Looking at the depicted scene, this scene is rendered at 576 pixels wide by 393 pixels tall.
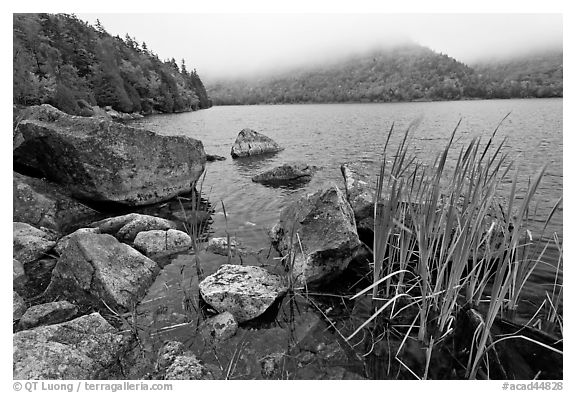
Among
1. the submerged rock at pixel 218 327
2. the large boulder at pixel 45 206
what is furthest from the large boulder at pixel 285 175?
the submerged rock at pixel 218 327

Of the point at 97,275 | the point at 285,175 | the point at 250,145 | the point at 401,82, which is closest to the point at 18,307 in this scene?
the point at 97,275

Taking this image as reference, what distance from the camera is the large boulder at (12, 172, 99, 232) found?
8.95 meters

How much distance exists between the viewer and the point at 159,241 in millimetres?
7609

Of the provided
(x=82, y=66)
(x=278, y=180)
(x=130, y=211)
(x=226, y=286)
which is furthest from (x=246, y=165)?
(x=82, y=66)

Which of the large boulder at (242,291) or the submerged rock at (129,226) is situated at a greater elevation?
the submerged rock at (129,226)

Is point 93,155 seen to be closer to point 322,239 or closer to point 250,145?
point 322,239

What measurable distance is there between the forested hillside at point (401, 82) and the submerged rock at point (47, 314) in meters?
81.1

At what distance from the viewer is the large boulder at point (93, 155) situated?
384 inches

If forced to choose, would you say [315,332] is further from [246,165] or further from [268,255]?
[246,165]

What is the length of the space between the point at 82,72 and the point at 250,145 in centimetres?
7045

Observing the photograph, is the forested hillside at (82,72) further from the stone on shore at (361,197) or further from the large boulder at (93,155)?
the stone on shore at (361,197)

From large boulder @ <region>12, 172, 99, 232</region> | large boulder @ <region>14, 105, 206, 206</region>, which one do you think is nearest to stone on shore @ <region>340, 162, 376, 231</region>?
large boulder @ <region>14, 105, 206, 206</region>

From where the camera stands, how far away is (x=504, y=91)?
9238 centimetres

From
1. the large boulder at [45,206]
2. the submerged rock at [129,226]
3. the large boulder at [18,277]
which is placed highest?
the large boulder at [45,206]
